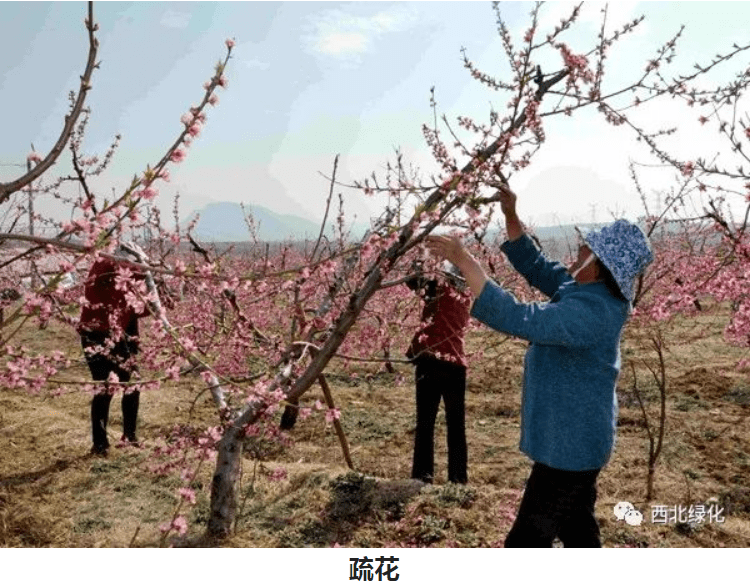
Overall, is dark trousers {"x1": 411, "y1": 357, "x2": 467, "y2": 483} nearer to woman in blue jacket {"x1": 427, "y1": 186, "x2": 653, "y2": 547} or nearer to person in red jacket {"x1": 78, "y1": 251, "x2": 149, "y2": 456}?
person in red jacket {"x1": 78, "y1": 251, "x2": 149, "y2": 456}

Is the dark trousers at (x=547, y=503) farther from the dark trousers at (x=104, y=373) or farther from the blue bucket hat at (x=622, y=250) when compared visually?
the dark trousers at (x=104, y=373)

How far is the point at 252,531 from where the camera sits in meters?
4.40

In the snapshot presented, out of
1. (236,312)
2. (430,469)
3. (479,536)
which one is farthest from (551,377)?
(236,312)

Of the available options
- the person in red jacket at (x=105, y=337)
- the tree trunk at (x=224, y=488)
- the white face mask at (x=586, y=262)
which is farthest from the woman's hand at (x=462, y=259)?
the person in red jacket at (x=105, y=337)

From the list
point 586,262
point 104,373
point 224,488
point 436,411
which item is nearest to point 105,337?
point 104,373

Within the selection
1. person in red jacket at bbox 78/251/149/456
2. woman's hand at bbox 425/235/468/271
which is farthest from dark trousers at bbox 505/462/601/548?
person in red jacket at bbox 78/251/149/456

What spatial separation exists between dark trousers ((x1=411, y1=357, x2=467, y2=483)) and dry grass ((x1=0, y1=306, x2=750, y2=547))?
506mm

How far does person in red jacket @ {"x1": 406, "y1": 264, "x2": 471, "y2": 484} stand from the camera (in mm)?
5195

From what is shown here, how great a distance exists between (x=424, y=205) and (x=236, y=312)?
3454 millimetres

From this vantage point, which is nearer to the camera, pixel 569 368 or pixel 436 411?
pixel 569 368

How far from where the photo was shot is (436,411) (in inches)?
211

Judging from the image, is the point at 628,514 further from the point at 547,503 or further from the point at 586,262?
the point at 586,262

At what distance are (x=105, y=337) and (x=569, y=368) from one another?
4.45 meters

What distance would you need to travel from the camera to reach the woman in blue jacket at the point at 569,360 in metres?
2.37
